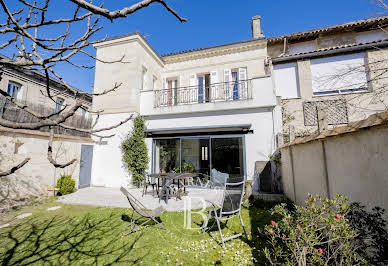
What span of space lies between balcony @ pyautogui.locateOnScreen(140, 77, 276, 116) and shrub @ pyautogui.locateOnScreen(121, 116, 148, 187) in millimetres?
1519

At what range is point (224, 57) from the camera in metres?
13.6

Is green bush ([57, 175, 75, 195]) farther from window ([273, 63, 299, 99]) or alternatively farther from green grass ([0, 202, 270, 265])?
window ([273, 63, 299, 99])

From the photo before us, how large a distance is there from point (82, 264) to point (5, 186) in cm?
661

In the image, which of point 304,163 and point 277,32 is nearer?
point 304,163

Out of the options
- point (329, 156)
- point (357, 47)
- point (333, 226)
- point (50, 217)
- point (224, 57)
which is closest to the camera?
point (333, 226)

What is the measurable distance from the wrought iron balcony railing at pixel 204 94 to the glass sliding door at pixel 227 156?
3.07 meters

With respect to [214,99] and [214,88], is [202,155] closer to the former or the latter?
[214,99]

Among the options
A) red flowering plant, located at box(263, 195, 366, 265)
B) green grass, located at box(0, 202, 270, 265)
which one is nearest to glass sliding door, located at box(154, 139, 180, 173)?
green grass, located at box(0, 202, 270, 265)

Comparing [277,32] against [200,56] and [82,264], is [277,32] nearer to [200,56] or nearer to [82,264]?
[200,56]

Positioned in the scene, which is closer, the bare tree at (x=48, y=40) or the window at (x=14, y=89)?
the bare tree at (x=48, y=40)

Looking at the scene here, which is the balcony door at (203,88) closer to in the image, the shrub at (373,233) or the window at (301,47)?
the window at (301,47)

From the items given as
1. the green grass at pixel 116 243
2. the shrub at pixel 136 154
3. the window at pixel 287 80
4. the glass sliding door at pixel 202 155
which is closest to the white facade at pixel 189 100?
the glass sliding door at pixel 202 155

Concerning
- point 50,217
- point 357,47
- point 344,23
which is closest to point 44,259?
point 50,217

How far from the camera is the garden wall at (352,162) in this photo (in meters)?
2.51
